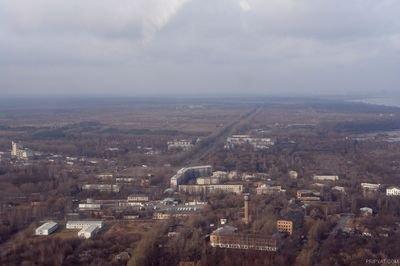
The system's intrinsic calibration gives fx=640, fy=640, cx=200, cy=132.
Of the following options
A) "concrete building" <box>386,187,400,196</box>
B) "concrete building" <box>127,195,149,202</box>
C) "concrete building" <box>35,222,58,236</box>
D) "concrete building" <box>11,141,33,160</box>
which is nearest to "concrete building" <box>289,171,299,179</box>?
"concrete building" <box>386,187,400,196</box>

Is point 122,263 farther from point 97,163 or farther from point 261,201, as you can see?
point 97,163

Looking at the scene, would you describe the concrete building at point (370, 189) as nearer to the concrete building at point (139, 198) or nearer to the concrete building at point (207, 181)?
the concrete building at point (207, 181)

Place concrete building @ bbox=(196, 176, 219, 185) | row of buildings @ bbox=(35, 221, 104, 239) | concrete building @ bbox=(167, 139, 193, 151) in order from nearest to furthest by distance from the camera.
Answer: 1. row of buildings @ bbox=(35, 221, 104, 239)
2. concrete building @ bbox=(196, 176, 219, 185)
3. concrete building @ bbox=(167, 139, 193, 151)

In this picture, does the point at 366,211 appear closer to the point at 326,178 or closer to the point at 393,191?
the point at 393,191

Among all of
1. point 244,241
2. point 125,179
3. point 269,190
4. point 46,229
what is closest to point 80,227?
point 46,229

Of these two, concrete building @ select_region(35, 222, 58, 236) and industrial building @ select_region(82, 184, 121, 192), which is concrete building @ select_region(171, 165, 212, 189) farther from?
concrete building @ select_region(35, 222, 58, 236)
